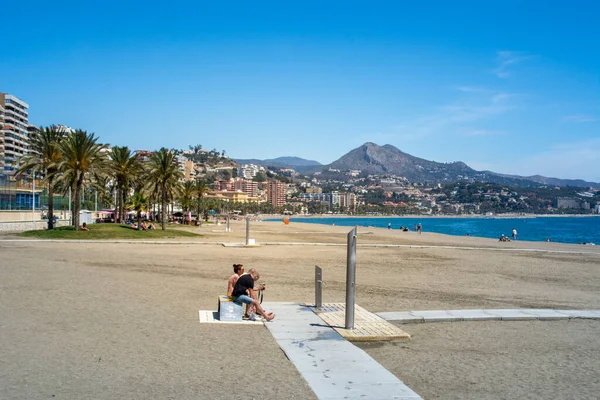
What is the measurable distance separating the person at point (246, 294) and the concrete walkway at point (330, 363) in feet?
0.87

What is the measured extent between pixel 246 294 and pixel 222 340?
76.1 inches

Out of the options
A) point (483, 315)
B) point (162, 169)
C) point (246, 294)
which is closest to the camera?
point (246, 294)

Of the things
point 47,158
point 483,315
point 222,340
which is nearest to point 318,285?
point 222,340

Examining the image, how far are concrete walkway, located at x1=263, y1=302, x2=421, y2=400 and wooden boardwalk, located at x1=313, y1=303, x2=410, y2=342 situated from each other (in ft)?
0.67

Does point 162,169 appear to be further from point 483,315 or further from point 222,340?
point 222,340

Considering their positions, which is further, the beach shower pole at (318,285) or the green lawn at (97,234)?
the green lawn at (97,234)

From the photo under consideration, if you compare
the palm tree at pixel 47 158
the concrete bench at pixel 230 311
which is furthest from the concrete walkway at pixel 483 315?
the palm tree at pixel 47 158

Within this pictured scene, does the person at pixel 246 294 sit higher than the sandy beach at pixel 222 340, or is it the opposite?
the person at pixel 246 294

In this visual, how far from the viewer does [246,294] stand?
11352 millimetres

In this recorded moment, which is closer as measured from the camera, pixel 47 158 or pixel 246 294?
pixel 246 294

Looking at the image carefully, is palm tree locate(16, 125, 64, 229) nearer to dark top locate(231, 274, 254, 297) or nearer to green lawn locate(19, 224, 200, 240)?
green lawn locate(19, 224, 200, 240)

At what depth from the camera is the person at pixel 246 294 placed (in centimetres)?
1100

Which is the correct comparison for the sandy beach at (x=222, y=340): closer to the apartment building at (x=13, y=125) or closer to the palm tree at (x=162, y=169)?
the palm tree at (x=162, y=169)

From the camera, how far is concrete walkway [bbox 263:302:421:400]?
22.2 ft
